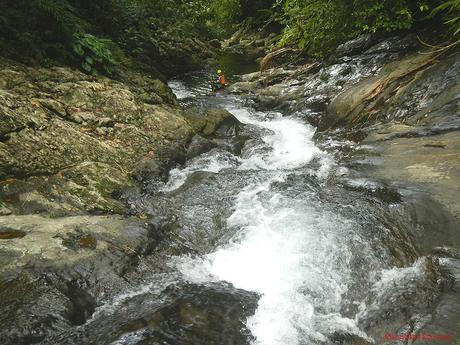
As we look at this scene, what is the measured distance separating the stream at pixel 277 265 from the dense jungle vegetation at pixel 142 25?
3679 millimetres

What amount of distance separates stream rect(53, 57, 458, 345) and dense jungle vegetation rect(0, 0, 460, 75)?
145 inches


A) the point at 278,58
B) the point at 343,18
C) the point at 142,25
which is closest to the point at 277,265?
the point at 343,18

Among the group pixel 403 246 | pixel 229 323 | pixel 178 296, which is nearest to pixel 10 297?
pixel 178 296

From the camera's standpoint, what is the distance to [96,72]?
8.36m

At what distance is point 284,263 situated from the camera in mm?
4688

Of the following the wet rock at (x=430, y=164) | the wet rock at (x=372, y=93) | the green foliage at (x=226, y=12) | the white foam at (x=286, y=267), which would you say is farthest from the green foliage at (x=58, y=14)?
the green foliage at (x=226, y=12)

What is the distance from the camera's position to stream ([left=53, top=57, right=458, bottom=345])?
3666mm

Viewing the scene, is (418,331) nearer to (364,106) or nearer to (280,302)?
(280,302)

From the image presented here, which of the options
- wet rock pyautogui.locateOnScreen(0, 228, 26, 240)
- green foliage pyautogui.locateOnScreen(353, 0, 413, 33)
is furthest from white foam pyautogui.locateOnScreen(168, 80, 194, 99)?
wet rock pyautogui.locateOnScreen(0, 228, 26, 240)

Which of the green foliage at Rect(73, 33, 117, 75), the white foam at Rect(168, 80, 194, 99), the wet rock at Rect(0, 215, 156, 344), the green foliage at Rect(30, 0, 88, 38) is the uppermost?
the white foam at Rect(168, 80, 194, 99)

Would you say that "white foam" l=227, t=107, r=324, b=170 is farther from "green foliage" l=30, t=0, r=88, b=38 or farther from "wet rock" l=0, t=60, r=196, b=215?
"green foliage" l=30, t=0, r=88, b=38

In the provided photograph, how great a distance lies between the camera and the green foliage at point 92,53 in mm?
8188

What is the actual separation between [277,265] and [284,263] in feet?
0.30

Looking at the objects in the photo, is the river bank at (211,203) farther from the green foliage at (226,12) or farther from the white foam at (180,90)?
the green foliage at (226,12)
